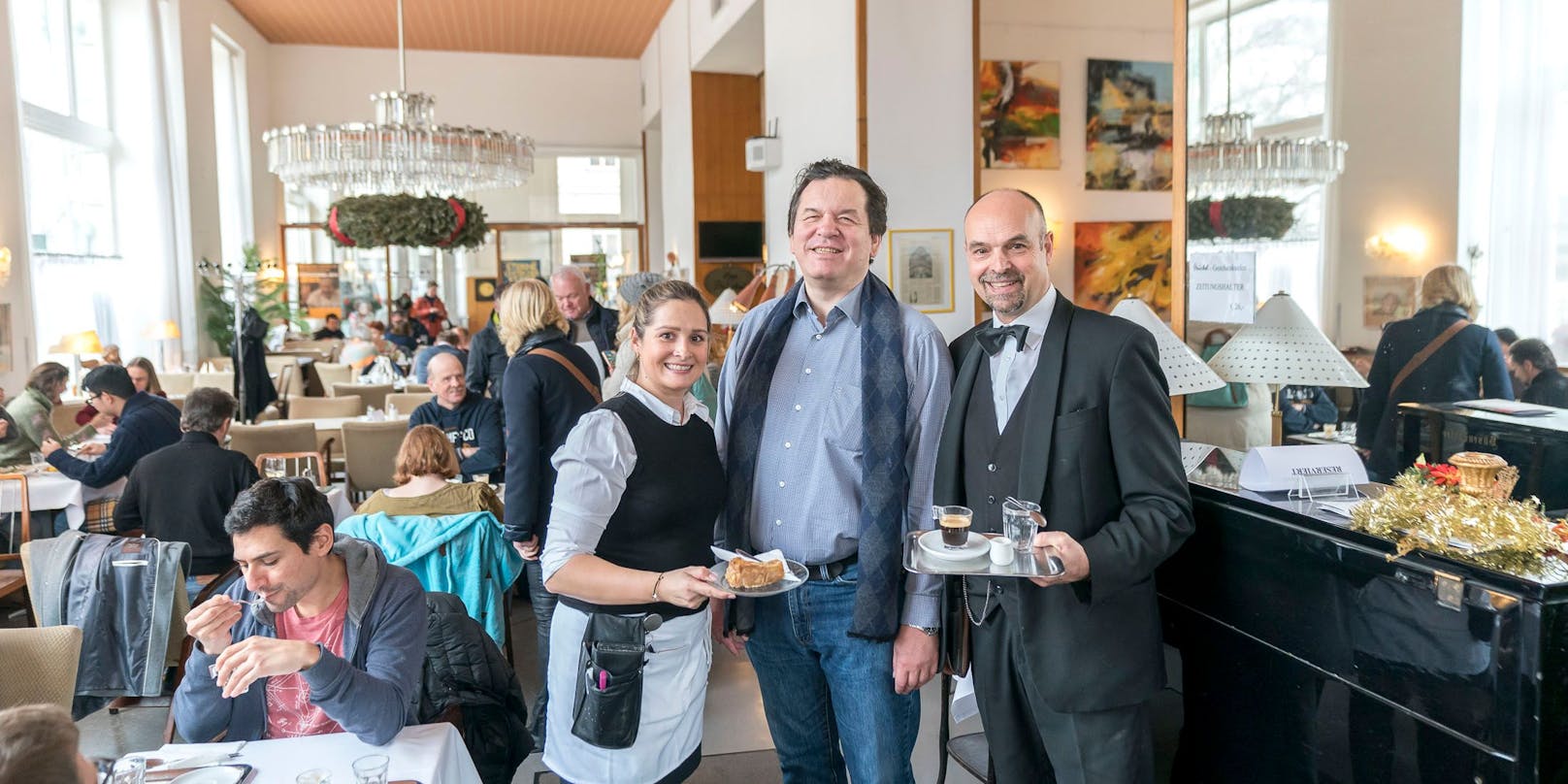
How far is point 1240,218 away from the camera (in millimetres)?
3146

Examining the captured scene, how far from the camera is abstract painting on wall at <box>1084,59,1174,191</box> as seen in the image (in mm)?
9156

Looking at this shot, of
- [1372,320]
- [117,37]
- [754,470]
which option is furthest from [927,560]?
[117,37]

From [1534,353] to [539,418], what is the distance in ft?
9.28

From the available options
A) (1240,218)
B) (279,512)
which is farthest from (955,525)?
(1240,218)

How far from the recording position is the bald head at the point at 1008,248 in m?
2.12

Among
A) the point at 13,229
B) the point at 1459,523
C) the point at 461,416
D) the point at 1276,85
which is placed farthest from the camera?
the point at 13,229

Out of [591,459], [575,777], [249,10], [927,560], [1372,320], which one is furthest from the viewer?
[249,10]

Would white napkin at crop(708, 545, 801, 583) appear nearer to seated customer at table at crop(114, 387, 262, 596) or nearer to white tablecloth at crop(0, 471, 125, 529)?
seated customer at table at crop(114, 387, 262, 596)

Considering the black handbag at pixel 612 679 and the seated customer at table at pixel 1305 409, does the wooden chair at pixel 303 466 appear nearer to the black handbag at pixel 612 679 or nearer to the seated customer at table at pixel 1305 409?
the black handbag at pixel 612 679

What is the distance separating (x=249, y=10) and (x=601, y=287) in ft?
21.0

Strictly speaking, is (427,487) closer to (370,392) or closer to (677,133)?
(370,392)

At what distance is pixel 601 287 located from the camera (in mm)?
17969

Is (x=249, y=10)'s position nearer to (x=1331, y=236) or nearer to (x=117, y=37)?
(x=117, y=37)

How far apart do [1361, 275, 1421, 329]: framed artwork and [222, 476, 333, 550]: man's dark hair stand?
260cm
